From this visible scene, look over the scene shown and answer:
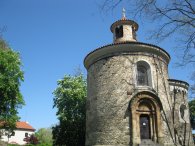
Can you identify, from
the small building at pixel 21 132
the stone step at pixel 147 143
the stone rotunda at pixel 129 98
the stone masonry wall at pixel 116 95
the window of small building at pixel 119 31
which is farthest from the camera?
the small building at pixel 21 132

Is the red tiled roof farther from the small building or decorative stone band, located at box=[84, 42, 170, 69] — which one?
decorative stone band, located at box=[84, 42, 170, 69]

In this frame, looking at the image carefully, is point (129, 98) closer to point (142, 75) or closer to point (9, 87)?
point (142, 75)

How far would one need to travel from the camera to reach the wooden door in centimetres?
1673

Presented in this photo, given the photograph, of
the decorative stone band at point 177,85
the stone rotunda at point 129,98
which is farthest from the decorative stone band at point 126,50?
the decorative stone band at point 177,85

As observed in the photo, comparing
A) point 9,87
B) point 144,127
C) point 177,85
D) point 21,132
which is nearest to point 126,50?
point 144,127

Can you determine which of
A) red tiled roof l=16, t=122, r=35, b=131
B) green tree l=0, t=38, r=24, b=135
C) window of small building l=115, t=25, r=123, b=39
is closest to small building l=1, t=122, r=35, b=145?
red tiled roof l=16, t=122, r=35, b=131

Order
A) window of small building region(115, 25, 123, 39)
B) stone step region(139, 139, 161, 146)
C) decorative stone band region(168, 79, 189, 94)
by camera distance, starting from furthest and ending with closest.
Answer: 1. decorative stone band region(168, 79, 189, 94)
2. window of small building region(115, 25, 123, 39)
3. stone step region(139, 139, 161, 146)

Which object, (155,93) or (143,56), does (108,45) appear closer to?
(143,56)

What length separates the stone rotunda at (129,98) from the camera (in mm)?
16672

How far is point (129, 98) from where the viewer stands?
1723 centimetres

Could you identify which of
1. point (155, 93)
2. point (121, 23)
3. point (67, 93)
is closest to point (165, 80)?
point (155, 93)

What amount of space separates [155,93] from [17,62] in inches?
574

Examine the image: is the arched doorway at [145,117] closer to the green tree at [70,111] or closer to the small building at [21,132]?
the green tree at [70,111]

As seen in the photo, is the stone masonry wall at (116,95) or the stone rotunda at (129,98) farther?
the stone masonry wall at (116,95)
